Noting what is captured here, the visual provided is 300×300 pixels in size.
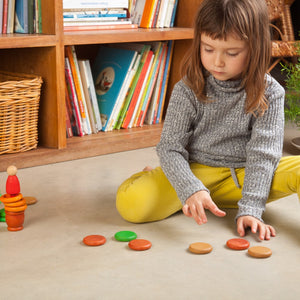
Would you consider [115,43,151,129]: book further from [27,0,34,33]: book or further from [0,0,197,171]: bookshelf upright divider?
[27,0,34,33]: book

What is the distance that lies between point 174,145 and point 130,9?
0.95m

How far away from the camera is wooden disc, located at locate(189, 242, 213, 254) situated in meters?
1.22

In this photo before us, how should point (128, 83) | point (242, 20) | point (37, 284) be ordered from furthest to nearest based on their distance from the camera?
point (128, 83), point (242, 20), point (37, 284)

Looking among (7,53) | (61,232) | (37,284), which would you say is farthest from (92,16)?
(37,284)

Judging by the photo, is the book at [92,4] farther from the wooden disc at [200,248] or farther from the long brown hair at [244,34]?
the wooden disc at [200,248]

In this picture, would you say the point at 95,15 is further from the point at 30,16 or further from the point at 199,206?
the point at 199,206

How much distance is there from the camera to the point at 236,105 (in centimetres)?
141

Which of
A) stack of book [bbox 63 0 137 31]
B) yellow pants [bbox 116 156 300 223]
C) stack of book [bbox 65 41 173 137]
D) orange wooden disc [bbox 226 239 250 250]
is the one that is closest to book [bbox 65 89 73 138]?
stack of book [bbox 65 41 173 137]

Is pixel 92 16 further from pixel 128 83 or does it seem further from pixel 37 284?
pixel 37 284

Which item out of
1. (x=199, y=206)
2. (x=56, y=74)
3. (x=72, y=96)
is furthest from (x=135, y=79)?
(x=199, y=206)

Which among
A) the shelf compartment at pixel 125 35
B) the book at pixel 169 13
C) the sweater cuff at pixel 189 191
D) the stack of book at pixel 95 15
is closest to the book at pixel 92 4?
the stack of book at pixel 95 15

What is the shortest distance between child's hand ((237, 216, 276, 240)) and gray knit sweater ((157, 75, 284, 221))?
17mm

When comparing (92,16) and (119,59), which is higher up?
(92,16)

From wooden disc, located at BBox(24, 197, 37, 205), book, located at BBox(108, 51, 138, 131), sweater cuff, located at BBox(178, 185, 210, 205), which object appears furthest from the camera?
book, located at BBox(108, 51, 138, 131)
